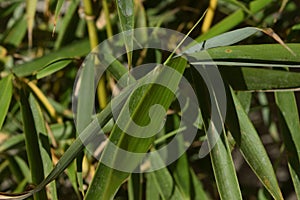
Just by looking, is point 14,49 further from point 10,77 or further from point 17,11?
point 10,77

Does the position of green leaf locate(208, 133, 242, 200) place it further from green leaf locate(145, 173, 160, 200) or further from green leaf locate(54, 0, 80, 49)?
green leaf locate(54, 0, 80, 49)

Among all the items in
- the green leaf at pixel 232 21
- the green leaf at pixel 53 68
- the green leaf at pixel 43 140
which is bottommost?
the green leaf at pixel 43 140

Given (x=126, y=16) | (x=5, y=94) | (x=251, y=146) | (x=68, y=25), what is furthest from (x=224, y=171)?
(x=68, y=25)

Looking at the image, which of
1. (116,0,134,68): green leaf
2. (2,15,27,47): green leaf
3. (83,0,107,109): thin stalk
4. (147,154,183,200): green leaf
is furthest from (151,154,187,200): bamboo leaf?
(2,15,27,47): green leaf

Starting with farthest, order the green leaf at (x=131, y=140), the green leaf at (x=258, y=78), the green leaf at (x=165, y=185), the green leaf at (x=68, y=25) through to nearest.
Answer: the green leaf at (x=68, y=25)
the green leaf at (x=165, y=185)
the green leaf at (x=258, y=78)
the green leaf at (x=131, y=140)

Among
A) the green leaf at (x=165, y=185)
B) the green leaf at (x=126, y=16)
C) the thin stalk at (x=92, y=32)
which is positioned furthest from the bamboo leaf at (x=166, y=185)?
the green leaf at (x=126, y=16)

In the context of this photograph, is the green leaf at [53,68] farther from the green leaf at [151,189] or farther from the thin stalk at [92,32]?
the green leaf at [151,189]

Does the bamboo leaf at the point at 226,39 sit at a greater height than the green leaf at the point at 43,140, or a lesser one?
greater

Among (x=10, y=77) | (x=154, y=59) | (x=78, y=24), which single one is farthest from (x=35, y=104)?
(x=78, y=24)

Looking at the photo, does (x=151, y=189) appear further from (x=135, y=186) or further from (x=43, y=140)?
(x=43, y=140)

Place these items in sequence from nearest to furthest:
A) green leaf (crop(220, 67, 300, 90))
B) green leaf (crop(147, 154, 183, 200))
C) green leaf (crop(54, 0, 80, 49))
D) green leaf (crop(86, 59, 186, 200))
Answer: green leaf (crop(86, 59, 186, 200))
green leaf (crop(220, 67, 300, 90))
green leaf (crop(147, 154, 183, 200))
green leaf (crop(54, 0, 80, 49))
